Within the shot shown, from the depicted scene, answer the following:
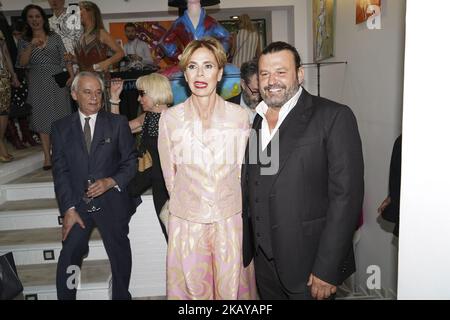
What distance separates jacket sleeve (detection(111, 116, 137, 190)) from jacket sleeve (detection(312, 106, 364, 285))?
1500mm

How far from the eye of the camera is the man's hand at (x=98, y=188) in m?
2.62

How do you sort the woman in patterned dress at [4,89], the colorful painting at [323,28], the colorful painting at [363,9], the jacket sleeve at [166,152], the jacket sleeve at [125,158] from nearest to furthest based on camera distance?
1. the jacket sleeve at [166,152]
2. the jacket sleeve at [125,158]
3. the colorful painting at [363,9]
4. the woman in patterned dress at [4,89]
5. the colorful painting at [323,28]

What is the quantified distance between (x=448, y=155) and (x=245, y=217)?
3.17 ft

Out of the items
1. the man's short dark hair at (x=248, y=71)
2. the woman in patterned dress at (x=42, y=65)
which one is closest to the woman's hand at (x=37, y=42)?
the woman in patterned dress at (x=42, y=65)

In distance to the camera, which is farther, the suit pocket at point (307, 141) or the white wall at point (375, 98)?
the white wall at point (375, 98)

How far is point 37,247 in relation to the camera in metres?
3.44

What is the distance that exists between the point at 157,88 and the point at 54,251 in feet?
5.77

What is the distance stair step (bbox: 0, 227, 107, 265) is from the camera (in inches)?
135

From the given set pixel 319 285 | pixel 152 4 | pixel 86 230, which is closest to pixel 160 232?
pixel 86 230

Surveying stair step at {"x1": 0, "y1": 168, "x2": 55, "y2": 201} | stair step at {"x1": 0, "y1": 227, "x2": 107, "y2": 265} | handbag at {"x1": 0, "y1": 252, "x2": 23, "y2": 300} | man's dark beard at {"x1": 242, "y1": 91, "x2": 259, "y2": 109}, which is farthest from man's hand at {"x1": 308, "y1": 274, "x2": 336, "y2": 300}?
stair step at {"x1": 0, "y1": 168, "x2": 55, "y2": 201}

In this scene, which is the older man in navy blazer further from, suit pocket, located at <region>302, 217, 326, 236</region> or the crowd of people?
suit pocket, located at <region>302, 217, 326, 236</region>

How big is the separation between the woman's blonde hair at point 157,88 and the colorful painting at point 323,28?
258cm

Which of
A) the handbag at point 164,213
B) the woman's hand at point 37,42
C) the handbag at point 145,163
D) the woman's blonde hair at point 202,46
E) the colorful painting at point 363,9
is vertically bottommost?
the handbag at point 164,213

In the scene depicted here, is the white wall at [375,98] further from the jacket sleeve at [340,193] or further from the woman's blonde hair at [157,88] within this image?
the woman's blonde hair at [157,88]
